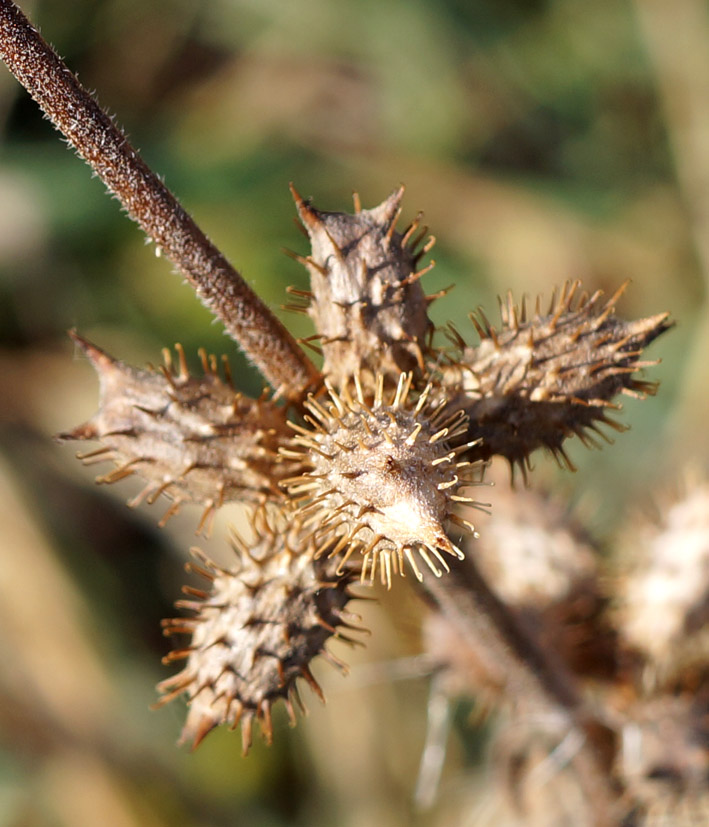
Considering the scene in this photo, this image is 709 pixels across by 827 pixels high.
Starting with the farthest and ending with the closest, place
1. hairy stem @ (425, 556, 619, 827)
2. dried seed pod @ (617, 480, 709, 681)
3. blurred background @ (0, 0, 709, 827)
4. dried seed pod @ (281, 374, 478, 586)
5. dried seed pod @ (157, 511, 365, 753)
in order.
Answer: blurred background @ (0, 0, 709, 827)
dried seed pod @ (617, 480, 709, 681)
hairy stem @ (425, 556, 619, 827)
dried seed pod @ (157, 511, 365, 753)
dried seed pod @ (281, 374, 478, 586)

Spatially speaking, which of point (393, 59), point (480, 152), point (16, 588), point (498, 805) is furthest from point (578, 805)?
point (393, 59)

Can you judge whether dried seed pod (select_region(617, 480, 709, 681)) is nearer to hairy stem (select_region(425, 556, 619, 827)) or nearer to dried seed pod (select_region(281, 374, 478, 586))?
hairy stem (select_region(425, 556, 619, 827))

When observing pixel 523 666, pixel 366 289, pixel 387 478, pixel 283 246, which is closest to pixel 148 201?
pixel 366 289

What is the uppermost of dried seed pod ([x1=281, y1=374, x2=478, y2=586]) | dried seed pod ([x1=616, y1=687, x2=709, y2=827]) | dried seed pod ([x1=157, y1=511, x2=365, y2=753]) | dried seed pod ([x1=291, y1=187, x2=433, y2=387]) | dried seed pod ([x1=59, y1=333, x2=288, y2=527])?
dried seed pod ([x1=291, y1=187, x2=433, y2=387])

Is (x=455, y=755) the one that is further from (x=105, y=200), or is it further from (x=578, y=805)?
→ (x=105, y=200)

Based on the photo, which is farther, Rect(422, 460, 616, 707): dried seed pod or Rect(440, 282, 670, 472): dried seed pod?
Rect(422, 460, 616, 707): dried seed pod

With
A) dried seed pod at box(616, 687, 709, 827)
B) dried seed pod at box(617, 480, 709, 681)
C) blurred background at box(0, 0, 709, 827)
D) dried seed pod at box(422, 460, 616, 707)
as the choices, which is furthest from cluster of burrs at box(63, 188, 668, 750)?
blurred background at box(0, 0, 709, 827)

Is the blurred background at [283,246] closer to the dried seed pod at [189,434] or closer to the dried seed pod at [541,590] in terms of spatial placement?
the dried seed pod at [541,590]

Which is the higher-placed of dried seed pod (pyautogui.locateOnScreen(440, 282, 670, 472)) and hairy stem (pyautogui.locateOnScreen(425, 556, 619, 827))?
dried seed pod (pyautogui.locateOnScreen(440, 282, 670, 472))
